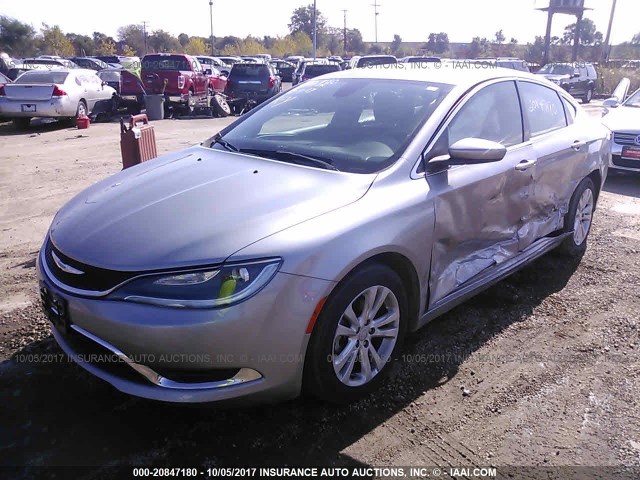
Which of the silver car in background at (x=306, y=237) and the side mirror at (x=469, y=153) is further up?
the side mirror at (x=469, y=153)

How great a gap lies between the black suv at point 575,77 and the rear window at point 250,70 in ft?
40.5

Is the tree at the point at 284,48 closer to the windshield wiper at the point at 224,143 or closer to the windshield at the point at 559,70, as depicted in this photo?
the windshield at the point at 559,70

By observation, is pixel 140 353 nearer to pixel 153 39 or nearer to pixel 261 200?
pixel 261 200

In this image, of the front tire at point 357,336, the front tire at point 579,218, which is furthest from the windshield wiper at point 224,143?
the front tire at point 579,218

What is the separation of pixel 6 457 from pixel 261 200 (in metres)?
1.69

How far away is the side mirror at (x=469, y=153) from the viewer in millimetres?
3213

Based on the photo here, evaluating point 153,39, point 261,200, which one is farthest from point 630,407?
point 153,39

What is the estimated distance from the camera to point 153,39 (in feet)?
257

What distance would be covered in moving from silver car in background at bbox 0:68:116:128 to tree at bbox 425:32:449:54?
67557 millimetres

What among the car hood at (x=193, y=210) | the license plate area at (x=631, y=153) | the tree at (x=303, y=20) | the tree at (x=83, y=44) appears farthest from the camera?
the tree at (x=303, y=20)

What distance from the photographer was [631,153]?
8484 millimetres

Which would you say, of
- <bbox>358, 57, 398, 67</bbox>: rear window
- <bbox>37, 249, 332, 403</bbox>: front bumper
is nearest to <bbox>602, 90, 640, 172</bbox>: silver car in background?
<bbox>37, 249, 332, 403</bbox>: front bumper

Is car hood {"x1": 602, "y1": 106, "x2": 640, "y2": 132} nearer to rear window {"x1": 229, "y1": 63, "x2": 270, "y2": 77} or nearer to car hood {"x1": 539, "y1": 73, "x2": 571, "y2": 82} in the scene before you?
rear window {"x1": 229, "y1": 63, "x2": 270, "y2": 77}

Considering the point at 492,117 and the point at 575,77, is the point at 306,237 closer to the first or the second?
the point at 492,117
